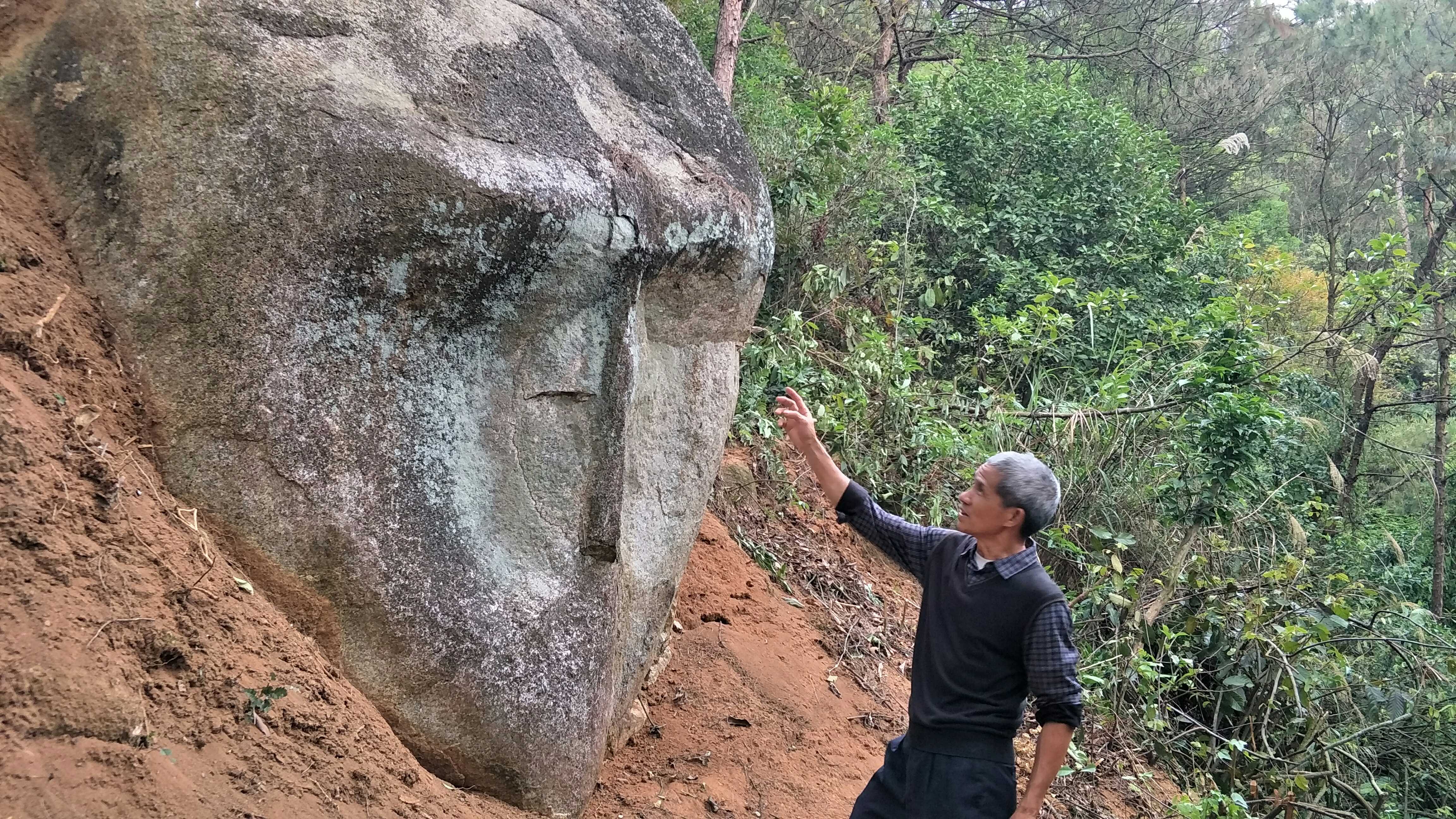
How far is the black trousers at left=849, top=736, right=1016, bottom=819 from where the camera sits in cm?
250

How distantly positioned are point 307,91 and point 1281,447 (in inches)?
266

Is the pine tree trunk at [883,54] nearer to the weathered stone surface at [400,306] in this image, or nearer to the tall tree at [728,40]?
the tall tree at [728,40]

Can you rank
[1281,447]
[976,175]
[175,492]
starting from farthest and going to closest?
[976,175] < [1281,447] < [175,492]

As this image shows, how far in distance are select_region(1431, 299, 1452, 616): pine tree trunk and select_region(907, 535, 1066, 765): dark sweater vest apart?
26.7 ft

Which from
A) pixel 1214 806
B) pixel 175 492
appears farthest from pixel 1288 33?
pixel 175 492

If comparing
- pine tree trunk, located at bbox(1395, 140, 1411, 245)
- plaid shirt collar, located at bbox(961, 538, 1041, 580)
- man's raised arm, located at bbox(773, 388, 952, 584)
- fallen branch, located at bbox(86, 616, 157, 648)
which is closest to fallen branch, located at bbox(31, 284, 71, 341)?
fallen branch, located at bbox(86, 616, 157, 648)

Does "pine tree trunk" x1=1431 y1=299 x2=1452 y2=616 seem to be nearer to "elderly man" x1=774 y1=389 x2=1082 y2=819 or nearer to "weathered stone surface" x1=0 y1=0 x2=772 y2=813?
"elderly man" x1=774 y1=389 x2=1082 y2=819

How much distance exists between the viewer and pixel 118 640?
1985 mm

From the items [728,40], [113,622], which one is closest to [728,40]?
[728,40]

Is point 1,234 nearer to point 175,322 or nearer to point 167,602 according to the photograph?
point 175,322

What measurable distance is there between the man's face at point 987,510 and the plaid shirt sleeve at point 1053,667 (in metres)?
0.22

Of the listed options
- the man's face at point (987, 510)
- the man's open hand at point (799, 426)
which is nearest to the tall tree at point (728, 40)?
the man's open hand at point (799, 426)

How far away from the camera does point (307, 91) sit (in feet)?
7.91

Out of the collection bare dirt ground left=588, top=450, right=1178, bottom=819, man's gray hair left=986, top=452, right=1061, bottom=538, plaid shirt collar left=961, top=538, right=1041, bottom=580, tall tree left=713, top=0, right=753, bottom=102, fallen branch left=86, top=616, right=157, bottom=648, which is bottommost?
bare dirt ground left=588, top=450, right=1178, bottom=819
